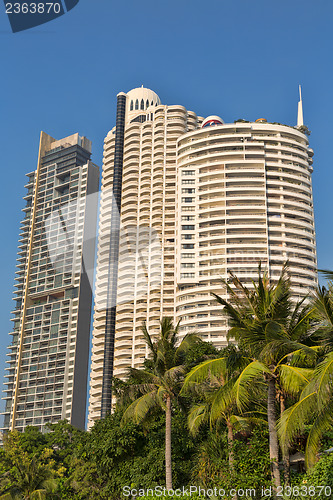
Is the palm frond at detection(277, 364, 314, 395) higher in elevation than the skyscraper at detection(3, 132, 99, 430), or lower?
lower

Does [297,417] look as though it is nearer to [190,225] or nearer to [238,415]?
[238,415]

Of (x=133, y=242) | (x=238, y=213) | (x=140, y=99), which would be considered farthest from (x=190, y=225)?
(x=140, y=99)

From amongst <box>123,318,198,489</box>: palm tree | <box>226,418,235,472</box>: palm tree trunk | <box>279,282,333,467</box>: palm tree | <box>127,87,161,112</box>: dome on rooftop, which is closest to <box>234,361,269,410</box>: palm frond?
A: <box>279,282,333,467</box>: palm tree

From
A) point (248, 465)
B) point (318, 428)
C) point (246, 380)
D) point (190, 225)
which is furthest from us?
point (190, 225)

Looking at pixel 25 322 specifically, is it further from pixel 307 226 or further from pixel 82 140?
pixel 307 226

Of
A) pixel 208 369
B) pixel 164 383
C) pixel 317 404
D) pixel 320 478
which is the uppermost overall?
pixel 164 383

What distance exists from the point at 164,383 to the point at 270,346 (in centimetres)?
1202

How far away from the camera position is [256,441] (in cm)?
2273

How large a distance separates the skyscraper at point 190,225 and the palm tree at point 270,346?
72.5 metres

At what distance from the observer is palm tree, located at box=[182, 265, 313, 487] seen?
64.3 feet

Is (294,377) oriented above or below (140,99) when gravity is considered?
below

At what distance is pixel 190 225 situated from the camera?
348ft

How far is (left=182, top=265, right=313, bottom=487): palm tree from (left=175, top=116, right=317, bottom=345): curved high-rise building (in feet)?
242

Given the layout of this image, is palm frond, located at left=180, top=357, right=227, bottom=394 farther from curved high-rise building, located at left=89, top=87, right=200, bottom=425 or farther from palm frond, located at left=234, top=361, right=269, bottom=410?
curved high-rise building, located at left=89, top=87, right=200, bottom=425
